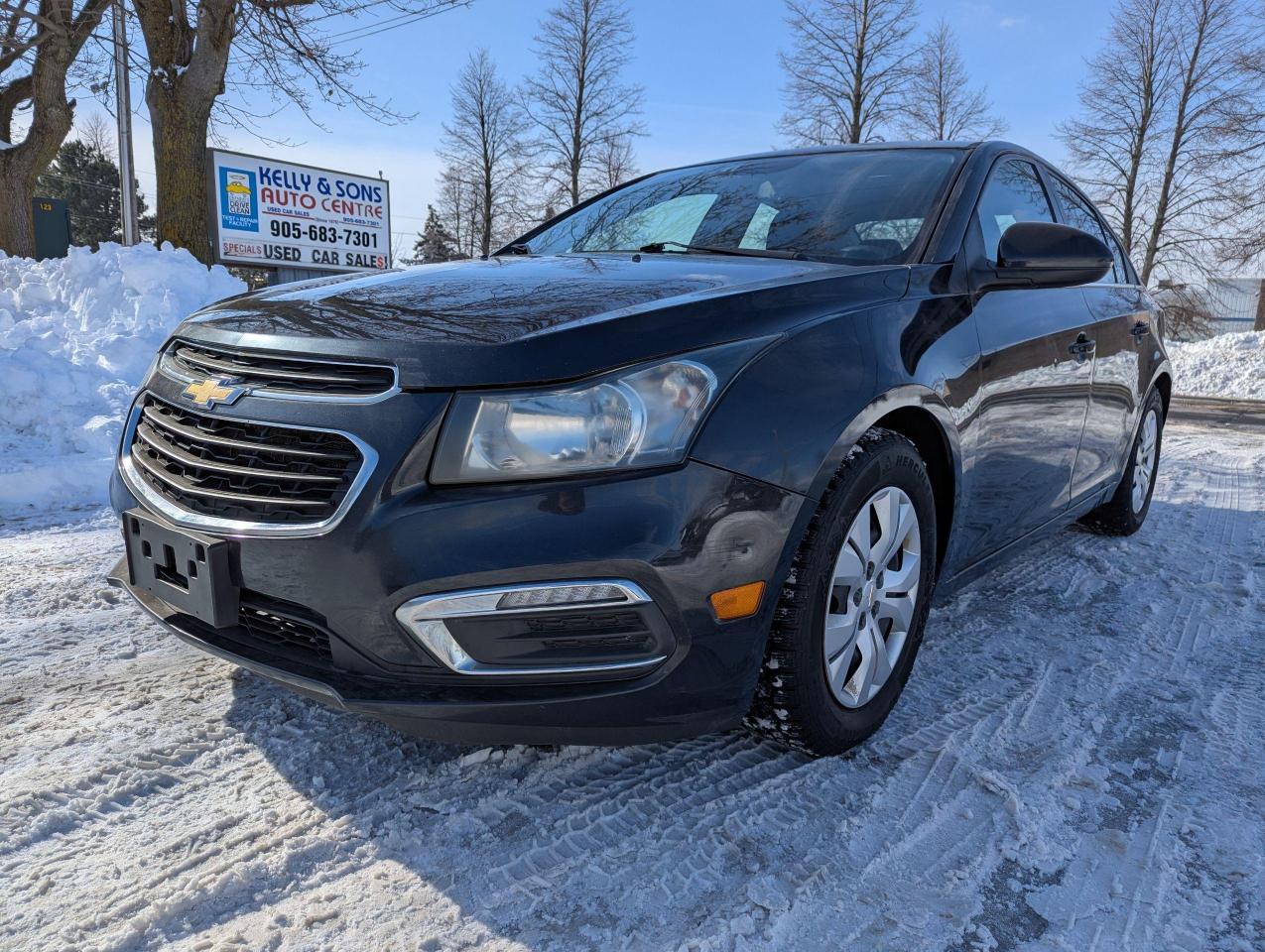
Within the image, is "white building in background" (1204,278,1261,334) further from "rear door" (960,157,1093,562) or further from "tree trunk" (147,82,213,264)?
"tree trunk" (147,82,213,264)

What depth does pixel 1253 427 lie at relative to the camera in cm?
881

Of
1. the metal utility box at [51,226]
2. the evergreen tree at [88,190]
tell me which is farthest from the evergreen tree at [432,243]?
the metal utility box at [51,226]

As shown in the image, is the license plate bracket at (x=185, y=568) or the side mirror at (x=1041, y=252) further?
the side mirror at (x=1041, y=252)

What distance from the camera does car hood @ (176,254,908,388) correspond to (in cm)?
163

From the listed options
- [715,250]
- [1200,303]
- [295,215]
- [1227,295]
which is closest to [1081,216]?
[715,250]

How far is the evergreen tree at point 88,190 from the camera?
4856cm

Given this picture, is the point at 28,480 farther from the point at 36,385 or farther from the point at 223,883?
the point at 223,883

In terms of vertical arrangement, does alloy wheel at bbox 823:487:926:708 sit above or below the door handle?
below

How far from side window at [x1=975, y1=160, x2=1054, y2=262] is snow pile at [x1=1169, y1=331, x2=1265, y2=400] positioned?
11.7 m

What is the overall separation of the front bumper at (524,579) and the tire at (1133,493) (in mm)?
3043

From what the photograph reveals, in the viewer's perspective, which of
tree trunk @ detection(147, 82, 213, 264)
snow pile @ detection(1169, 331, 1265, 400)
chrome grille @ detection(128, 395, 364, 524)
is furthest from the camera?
snow pile @ detection(1169, 331, 1265, 400)

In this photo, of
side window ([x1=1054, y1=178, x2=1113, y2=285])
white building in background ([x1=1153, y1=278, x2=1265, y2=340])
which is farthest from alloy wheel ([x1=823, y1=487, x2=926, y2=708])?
white building in background ([x1=1153, y1=278, x2=1265, y2=340])

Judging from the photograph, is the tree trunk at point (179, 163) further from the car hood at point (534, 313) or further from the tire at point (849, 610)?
the tire at point (849, 610)

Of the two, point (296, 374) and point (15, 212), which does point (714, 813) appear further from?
point (15, 212)
